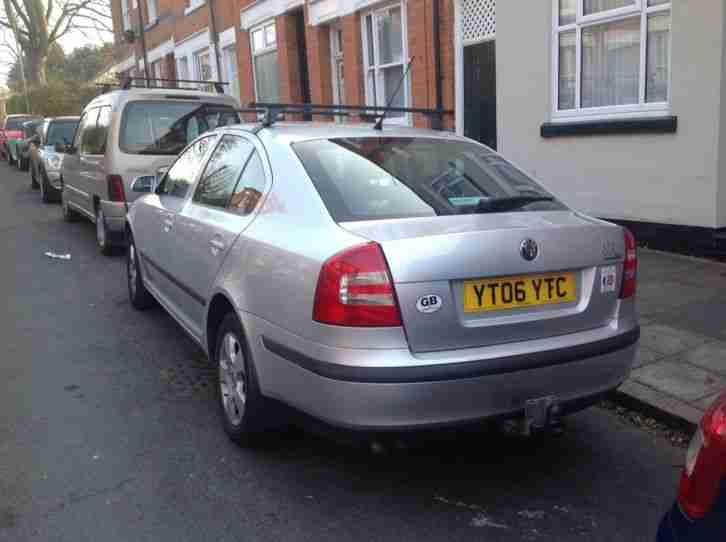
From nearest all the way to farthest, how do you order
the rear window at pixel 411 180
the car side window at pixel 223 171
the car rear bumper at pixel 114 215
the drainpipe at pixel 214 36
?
the rear window at pixel 411 180
the car side window at pixel 223 171
the car rear bumper at pixel 114 215
the drainpipe at pixel 214 36

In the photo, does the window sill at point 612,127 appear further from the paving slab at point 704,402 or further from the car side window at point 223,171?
the car side window at point 223,171

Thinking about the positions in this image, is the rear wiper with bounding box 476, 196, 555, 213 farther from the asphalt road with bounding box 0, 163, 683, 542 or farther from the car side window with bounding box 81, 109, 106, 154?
the car side window with bounding box 81, 109, 106, 154

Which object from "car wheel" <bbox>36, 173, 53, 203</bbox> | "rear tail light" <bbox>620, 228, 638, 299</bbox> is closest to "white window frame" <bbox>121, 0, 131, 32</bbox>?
"car wheel" <bbox>36, 173, 53, 203</bbox>

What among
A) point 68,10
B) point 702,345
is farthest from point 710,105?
point 68,10

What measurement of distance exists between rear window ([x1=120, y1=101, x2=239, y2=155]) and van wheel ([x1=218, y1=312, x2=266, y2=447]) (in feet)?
15.3

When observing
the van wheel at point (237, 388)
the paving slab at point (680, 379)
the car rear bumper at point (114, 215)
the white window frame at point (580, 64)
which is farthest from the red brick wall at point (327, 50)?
the van wheel at point (237, 388)

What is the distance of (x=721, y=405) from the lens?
1.82 meters

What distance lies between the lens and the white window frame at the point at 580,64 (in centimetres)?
717

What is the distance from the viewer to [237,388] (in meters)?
3.62

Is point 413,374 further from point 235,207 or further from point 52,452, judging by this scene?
point 52,452

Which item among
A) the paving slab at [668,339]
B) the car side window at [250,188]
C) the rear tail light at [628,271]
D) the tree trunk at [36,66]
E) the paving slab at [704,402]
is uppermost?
the tree trunk at [36,66]

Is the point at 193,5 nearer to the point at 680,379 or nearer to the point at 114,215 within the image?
the point at 114,215

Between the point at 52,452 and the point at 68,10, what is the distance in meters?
41.3

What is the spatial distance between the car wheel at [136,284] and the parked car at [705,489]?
5.02m
